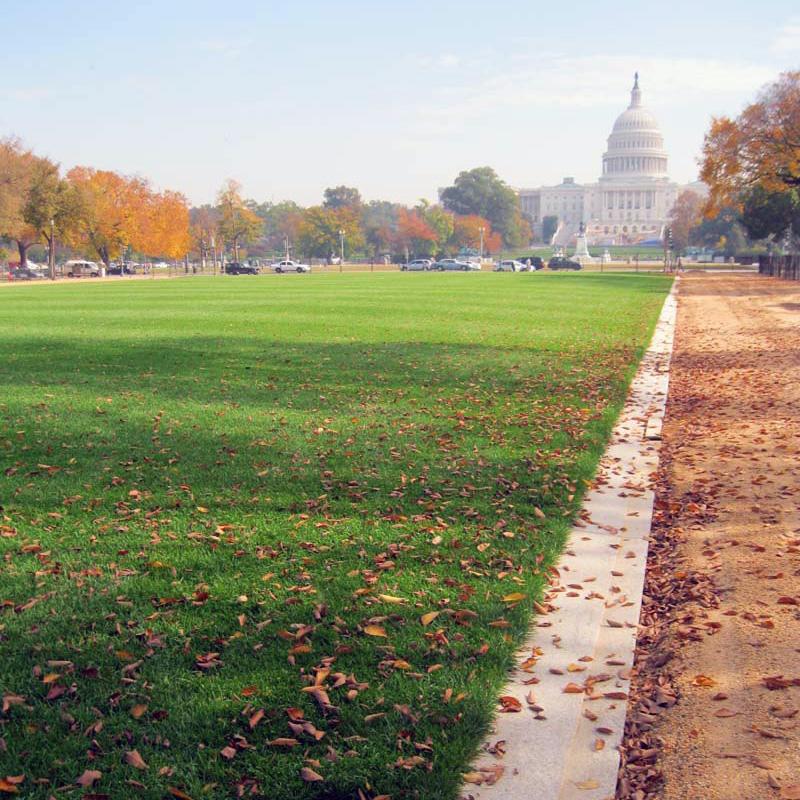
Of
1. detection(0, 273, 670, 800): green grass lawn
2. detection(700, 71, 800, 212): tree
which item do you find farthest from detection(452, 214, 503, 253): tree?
detection(0, 273, 670, 800): green grass lawn

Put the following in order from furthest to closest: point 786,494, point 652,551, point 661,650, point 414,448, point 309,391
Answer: point 309,391 → point 414,448 → point 786,494 → point 652,551 → point 661,650

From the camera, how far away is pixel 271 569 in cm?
597

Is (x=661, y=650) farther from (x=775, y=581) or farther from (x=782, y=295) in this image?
(x=782, y=295)

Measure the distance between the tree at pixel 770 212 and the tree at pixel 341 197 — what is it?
11693cm

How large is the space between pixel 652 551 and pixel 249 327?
19208 millimetres

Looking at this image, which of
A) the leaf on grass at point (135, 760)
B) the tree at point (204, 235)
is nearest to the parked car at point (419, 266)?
the tree at point (204, 235)

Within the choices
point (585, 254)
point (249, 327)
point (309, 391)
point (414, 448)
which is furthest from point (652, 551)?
point (585, 254)

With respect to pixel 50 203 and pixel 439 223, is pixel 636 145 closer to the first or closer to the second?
pixel 439 223

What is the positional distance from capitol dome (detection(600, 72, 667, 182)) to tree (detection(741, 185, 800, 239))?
427 feet

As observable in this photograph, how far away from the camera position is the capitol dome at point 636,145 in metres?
192

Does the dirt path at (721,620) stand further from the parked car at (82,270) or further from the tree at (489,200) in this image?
the tree at (489,200)

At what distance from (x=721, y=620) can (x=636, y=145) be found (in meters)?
202

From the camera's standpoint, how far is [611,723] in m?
4.24

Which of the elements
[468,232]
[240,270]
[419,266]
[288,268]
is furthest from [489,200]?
[240,270]
